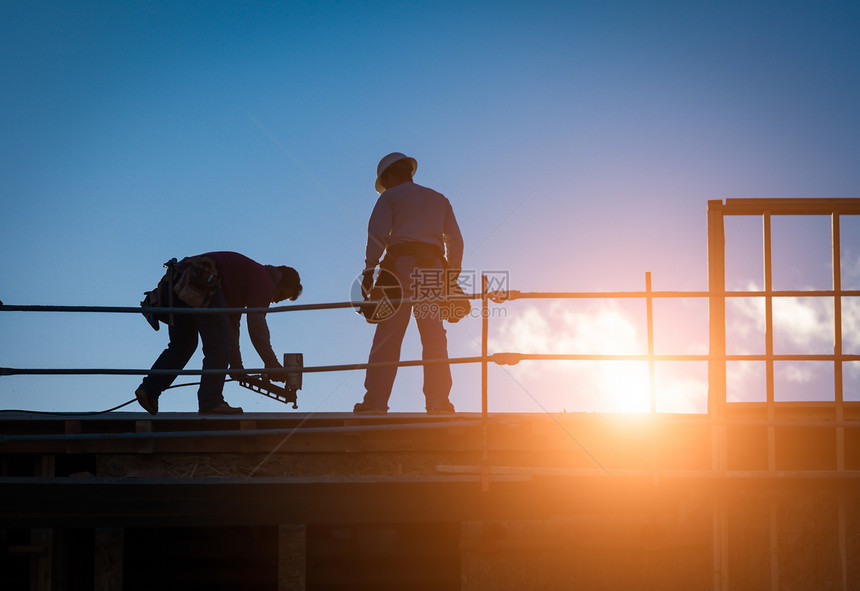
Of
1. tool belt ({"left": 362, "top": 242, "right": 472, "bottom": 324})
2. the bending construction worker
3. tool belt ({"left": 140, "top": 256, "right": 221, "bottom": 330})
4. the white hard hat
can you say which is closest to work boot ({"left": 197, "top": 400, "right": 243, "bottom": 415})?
the bending construction worker

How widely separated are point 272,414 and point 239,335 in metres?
0.79

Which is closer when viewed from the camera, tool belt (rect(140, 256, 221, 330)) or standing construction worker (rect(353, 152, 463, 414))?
standing construction worker (rect(353, 152, 463, 414))

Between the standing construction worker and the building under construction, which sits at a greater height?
the standing construction worker

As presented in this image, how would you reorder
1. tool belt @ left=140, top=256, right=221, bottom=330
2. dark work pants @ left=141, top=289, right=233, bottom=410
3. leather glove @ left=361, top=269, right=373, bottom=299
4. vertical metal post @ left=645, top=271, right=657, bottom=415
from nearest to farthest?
vertical metal post @ left=645, top=271, right=657, bottom=415
leather glove @ left=361, top=269, right=373, bottom=299
tool belt @ left=140, top=256, right=221, bottom=330
dark work pants @ left=141, top=289, right=233, bottom=410

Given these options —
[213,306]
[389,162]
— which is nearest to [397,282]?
[389,162]

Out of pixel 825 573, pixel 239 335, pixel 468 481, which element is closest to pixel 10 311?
pixel 239 335

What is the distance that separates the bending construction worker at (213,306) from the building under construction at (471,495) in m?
0.33

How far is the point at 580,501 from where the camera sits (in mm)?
6020

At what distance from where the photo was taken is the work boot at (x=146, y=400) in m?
7.75

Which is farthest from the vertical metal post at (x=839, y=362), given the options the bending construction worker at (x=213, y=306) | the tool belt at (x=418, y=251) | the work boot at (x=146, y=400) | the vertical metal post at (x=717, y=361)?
the work boot at (x=146, y=400)

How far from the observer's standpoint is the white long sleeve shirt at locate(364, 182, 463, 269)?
7.43 m

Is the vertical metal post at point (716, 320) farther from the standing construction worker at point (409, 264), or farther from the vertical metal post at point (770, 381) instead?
the standing construction worker at point (409, 264)

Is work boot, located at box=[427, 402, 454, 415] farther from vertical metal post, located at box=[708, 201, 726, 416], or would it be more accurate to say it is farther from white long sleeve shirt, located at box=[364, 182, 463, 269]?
vertical metal post, located at box=[708, 201, 726, 416]

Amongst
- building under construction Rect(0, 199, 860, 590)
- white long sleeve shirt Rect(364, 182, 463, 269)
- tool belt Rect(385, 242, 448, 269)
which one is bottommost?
building under construction Rect(0, 199, 860, 590)
